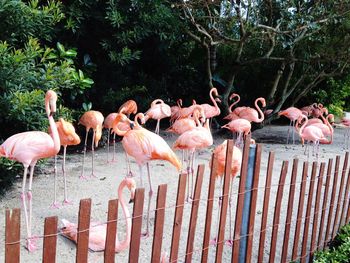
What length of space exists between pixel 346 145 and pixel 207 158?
4641mm

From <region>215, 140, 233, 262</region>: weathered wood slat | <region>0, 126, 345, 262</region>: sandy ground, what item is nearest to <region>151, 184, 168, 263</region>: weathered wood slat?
<region>215, 140, 233, 262</region>: weathered wood slat

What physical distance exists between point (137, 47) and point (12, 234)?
7.80m

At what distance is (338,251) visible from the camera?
3.44m

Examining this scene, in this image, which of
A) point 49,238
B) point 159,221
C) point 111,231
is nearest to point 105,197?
point 159,221

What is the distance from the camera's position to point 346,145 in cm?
1017

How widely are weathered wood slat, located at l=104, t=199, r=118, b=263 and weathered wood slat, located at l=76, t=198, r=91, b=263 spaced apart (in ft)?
0.39

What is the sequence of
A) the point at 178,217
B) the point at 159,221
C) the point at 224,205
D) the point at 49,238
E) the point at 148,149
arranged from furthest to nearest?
the point at 148,149 < the point at 224,205 < the point at 178,217 < the point at 159,221 < the point at 49,238

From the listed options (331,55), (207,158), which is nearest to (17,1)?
(207,158)

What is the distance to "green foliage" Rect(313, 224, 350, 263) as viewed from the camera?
3.31 metres

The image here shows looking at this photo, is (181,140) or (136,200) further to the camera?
(181,140)

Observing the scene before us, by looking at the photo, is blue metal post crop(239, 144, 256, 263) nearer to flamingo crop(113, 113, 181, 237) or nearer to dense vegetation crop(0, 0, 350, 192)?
flamingo crop(113, 113, 181, 237)

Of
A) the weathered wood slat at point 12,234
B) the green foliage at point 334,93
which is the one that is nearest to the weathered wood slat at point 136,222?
the weathered wood slat at point 12,234

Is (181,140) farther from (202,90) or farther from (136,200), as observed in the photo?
(202,90)

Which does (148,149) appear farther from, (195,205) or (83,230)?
(83,230)
